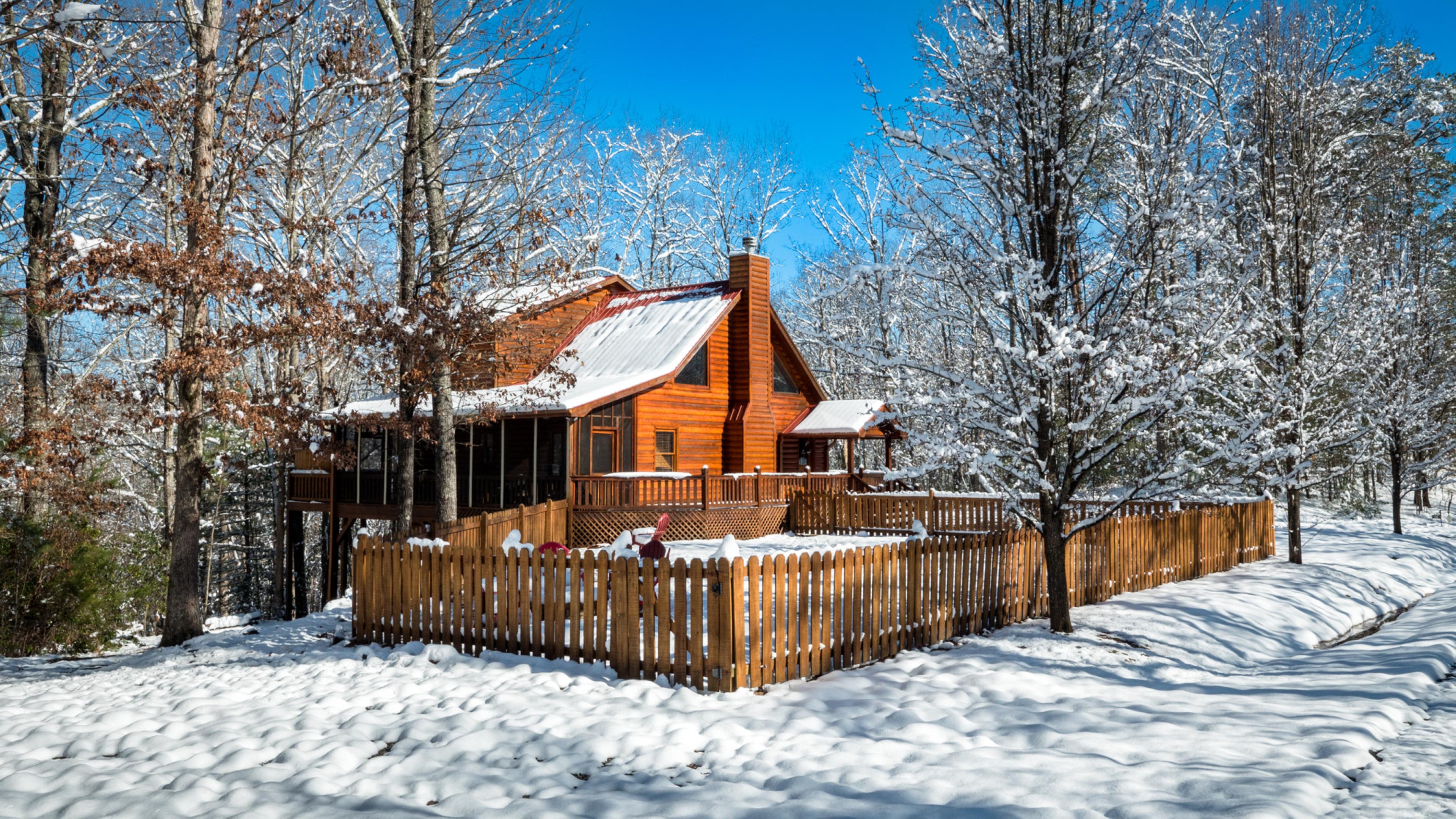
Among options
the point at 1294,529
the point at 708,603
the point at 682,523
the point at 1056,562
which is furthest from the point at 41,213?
the point at 1294,529

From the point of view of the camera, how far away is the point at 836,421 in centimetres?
2727

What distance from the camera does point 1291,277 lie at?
62.3 feet

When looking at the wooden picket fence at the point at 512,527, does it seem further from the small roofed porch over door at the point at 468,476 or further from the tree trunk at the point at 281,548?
the tree trunk at the point at 281,548

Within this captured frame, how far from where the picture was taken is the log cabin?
2145 centimetres

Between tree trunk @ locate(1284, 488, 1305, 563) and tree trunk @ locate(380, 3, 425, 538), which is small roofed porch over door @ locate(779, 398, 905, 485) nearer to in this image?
tree trunk @ locate(1284, 488, 1305, 563)

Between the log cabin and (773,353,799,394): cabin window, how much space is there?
5 cm

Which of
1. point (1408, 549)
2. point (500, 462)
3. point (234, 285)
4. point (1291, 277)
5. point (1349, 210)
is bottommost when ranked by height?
point (1408, 549)

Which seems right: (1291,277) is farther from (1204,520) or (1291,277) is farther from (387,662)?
(387,662)

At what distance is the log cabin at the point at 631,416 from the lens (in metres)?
21.5

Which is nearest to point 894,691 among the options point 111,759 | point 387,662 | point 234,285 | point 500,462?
point 387,662

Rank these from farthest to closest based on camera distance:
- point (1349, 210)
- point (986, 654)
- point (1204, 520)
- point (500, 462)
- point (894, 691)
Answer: point (500, 462) < point (1349, 210) < point (1204, 520) < point (986, 654) < point (894, 691)

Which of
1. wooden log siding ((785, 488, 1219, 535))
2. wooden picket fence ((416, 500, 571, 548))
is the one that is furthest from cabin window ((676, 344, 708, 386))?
wooden picket fence ((416, 500, 571, 548))

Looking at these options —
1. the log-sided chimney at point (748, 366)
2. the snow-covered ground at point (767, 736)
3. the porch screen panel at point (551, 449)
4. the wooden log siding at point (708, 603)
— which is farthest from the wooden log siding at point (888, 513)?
the snow-covered ground at point (767, 736)

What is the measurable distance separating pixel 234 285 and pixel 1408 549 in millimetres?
23884
